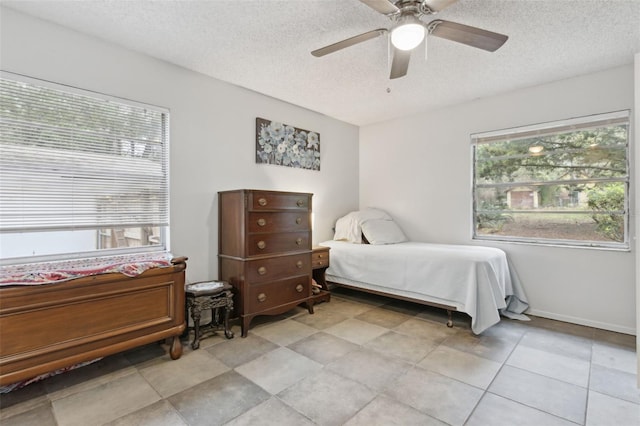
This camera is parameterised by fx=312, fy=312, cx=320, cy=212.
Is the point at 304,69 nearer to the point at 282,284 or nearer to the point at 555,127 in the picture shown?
the point at 282,284

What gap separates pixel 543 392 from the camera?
6.31ft

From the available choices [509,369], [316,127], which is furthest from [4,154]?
[509,369]

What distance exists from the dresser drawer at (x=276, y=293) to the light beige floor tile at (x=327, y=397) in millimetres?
975

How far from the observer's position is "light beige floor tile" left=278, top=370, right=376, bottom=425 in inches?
67.3

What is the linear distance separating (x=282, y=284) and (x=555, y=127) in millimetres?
3250

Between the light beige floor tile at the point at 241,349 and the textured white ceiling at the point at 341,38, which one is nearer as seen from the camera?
the textured white ceiling at the point at 341,38

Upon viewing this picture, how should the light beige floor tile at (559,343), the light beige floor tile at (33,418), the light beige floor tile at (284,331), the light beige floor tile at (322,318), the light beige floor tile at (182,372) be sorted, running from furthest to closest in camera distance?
the light beige floor tile at (322,318)
the light beige floor tile at (284,331)
the light beige floor tile at (559,343)
the light beige floor tile at (182,372)
the light beige floor tile at (33,418)

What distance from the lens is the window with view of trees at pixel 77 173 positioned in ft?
6.86

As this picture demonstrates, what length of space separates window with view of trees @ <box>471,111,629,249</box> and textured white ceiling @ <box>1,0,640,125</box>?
57cm

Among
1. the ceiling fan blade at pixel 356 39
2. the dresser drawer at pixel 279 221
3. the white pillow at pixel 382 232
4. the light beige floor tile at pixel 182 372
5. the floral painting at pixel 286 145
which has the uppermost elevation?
the ceiling fan blade at pixel 356 39

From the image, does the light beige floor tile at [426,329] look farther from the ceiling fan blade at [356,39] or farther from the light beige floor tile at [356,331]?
the ceiling fan blade at [356,39]

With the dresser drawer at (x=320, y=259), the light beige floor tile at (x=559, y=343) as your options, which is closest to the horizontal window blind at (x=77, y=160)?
the dresser drawer at (x=320, y=259)

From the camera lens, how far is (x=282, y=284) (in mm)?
3111

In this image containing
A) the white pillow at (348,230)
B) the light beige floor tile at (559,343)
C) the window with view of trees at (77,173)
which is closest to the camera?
the window with view of trees at (77,173)
